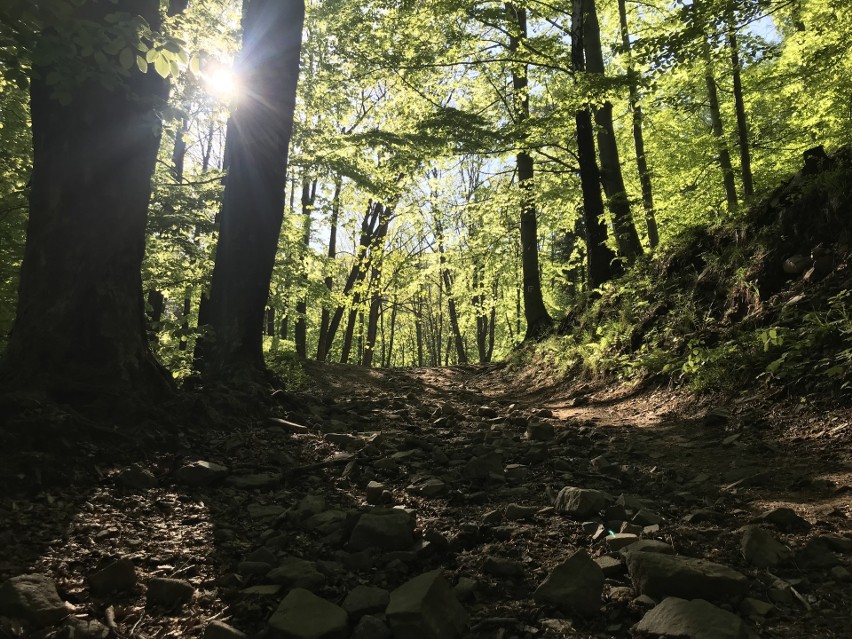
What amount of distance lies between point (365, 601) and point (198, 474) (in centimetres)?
200

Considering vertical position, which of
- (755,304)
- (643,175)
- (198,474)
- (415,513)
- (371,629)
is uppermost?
(643,175)

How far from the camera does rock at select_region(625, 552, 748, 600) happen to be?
80.2 inches

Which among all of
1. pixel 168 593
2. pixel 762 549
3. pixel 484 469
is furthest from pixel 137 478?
pixel 762 549

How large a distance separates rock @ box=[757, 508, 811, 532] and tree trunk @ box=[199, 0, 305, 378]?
5389 mm

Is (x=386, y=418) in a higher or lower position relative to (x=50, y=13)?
lower

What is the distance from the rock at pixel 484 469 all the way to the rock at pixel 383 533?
3.86 ft

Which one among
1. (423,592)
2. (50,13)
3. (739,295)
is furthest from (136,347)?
(739,295)

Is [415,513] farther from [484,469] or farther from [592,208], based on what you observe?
[592,208]

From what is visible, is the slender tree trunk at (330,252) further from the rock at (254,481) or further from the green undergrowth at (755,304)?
the rock at (254,481)

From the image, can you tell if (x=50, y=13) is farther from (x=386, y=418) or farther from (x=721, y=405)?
(x=721, y=405)

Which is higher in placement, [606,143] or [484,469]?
[606,143]

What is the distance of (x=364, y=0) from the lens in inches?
486

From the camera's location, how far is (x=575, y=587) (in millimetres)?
2080

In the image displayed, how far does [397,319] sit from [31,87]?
142 feet
